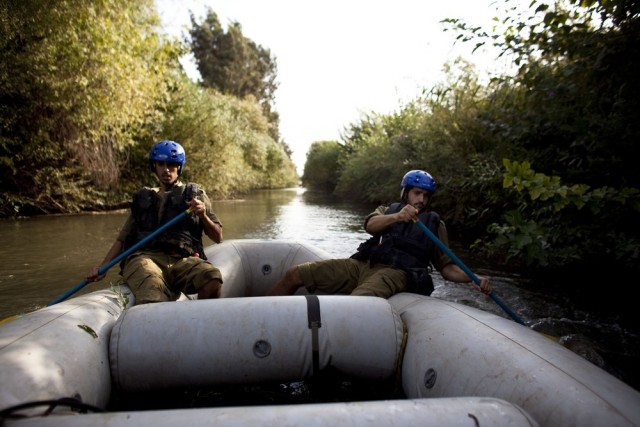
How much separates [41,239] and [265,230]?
14.4ft

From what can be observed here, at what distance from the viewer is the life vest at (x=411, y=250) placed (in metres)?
3.13

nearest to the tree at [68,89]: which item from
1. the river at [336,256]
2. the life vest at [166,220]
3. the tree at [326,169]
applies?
the river at [336,256]

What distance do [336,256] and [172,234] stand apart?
6.39 feet

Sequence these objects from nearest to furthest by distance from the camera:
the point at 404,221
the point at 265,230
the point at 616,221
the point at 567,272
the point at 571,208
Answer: the point at 404,221
the point at 616,221
the point at 571,208
the point at 567,272
the point at 265,230

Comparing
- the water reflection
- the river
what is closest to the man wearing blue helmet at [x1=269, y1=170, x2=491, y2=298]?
the river

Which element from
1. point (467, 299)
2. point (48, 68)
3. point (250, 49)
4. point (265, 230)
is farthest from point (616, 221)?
point (250, 49)

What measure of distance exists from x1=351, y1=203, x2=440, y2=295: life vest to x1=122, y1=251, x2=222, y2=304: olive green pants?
131 centimetres

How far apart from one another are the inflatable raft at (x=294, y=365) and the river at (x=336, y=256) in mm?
1757

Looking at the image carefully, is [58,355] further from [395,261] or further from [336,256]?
[336,256]

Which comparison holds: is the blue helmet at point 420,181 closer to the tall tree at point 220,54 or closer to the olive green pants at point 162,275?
the olive green pants at point 162,275

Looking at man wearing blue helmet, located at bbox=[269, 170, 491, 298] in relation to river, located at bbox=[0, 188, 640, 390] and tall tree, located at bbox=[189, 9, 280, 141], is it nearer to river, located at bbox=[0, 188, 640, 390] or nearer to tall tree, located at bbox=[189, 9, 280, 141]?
river, located at bbox=[0, 188, 640, 390]

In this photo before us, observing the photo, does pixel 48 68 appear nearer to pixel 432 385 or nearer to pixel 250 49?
pixel 432 385

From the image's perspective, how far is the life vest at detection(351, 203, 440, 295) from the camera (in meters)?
3.13

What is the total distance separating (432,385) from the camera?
1.96 m
